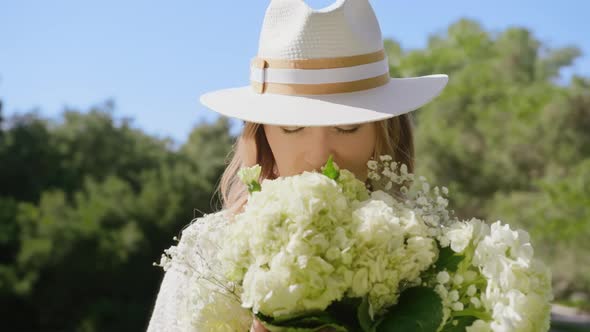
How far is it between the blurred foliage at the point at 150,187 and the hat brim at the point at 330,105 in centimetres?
1998

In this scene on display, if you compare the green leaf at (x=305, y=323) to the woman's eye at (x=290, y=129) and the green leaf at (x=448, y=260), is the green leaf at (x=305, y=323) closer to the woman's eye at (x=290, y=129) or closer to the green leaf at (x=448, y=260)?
the green leaf at (x=448, y=260)

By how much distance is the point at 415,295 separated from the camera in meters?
2.25

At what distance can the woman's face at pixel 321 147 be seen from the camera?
2758 mm

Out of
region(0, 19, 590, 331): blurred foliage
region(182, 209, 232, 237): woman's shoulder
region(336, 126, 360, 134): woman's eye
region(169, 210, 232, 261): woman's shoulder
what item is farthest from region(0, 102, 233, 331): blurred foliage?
region(336, 126, 360, 134): woman's eye

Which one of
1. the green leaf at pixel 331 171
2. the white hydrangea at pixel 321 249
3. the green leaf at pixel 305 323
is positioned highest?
the green leaf at pixel 331 171

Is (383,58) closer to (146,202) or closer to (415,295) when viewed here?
(415,295)

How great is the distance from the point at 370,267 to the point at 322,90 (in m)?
0.80

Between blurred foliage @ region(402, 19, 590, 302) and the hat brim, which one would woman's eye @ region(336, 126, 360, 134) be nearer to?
the hat brim

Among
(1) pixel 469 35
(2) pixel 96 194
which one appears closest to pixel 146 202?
(2) pixel 96 194

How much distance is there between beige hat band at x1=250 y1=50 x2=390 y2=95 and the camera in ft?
9.11

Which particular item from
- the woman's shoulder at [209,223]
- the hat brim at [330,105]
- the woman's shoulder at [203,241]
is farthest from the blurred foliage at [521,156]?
the woman's shoulder at [203,241]

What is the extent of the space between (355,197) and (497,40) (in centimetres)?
4856

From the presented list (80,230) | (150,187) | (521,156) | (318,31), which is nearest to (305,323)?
(318,31)

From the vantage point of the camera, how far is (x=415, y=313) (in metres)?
2.21
